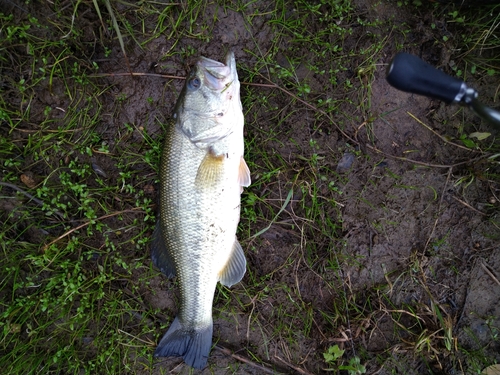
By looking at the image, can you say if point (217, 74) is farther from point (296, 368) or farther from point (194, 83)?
point (296, 368)

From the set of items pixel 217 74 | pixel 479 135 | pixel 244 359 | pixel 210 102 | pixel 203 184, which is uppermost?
pixel 217 74

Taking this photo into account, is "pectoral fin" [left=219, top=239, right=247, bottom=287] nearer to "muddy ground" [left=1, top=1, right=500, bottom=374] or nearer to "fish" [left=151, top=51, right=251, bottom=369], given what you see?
"fish" [left=151, top=51, right=251, bottom=369]

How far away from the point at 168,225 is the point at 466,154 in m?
2.22

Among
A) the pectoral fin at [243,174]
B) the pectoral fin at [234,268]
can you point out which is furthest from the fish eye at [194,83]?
the pectoral fin at [234,268]

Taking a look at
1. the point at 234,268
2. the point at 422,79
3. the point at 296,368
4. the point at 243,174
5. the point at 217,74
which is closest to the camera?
the point at 422,79

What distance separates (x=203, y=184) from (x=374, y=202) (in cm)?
130

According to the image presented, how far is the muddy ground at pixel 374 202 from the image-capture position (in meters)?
2.65

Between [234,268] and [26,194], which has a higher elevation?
[26,194]

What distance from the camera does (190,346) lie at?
8.41ft

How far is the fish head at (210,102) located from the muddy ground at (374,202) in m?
0.42

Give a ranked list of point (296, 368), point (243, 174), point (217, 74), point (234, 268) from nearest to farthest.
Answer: point (217, 74) → point (243, 174) → point (234, 268) → point (296, 368)

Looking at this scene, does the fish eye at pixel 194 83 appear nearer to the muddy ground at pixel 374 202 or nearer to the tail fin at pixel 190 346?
the muddy ground at pixel 374 202

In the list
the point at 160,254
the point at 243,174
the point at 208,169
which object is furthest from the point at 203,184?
the point at 160,254

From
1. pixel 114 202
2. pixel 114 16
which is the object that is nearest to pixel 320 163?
pixel 114 202
